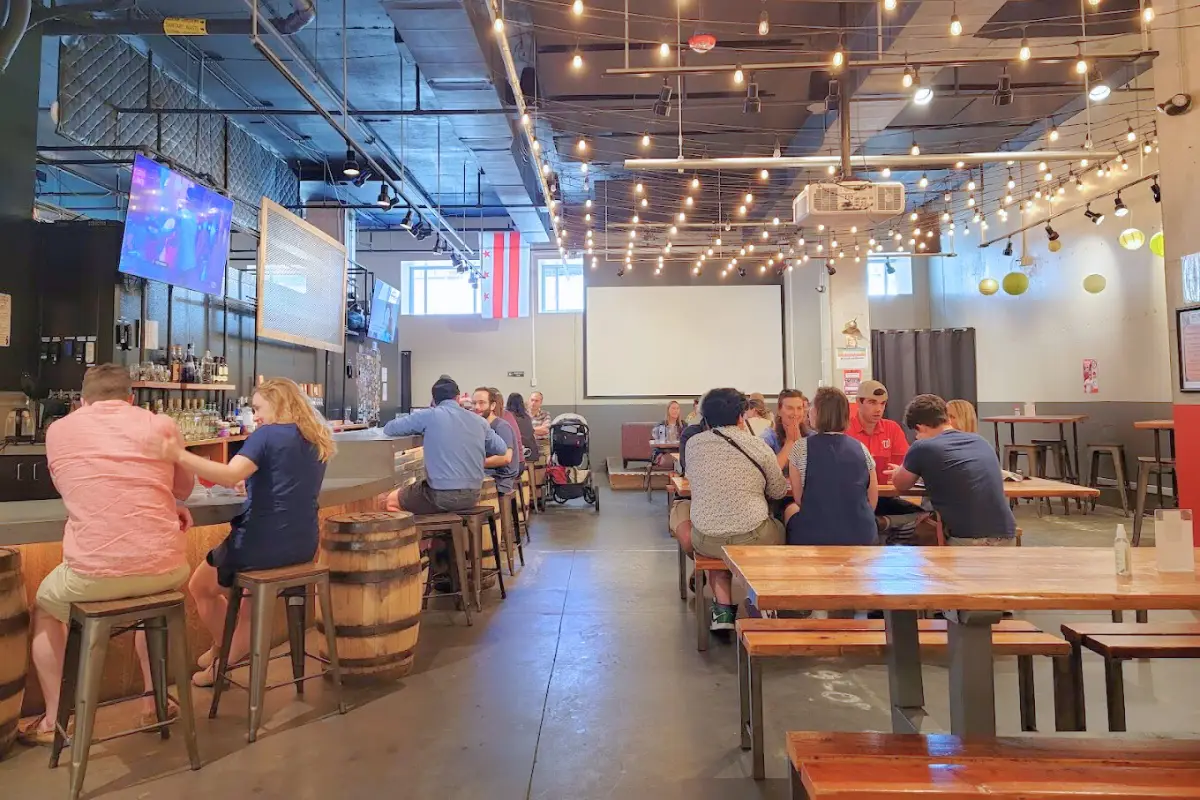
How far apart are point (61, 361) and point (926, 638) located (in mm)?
7019

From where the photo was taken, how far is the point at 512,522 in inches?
238

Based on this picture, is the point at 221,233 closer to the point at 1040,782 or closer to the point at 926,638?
the point at 926,638

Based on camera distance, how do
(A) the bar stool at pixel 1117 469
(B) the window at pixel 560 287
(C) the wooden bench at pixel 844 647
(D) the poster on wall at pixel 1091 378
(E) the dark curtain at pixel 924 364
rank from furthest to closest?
(B) the window at pixel 560 287 < (E) the dark curtain at pixel 924 364 < (D) the poster on wall at pixel 1091 378 < (A) the bar stool at pixel 1117 469 < (C) the wooden bench at pixel 844 647

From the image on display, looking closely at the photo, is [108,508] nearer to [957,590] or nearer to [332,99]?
[957,590]

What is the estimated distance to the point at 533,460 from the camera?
841cm

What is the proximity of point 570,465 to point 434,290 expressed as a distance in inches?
295

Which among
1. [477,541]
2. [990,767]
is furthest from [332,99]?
[990,767]

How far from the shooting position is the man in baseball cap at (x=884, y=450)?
14.9 ft

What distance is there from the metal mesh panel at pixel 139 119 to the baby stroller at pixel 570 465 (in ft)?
16.8

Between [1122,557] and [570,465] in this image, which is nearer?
[1122,557]

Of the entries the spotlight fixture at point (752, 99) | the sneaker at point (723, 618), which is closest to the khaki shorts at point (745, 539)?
the sneaker at point (723, 618)

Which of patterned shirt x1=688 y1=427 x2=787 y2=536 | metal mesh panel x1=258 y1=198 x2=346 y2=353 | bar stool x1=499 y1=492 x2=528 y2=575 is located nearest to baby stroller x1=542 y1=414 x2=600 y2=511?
bar stool x1=499 y1=492 x2=528 y2=575

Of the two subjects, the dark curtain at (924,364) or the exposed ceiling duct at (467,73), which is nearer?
the exposed ceiling duct at (467,73)

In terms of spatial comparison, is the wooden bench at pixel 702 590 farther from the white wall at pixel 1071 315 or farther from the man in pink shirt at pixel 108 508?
the white wall at pixel 1071 315
